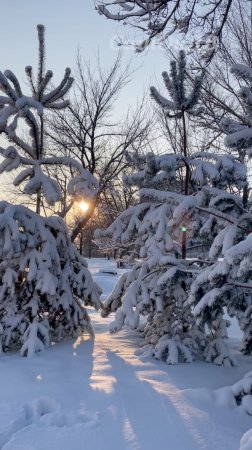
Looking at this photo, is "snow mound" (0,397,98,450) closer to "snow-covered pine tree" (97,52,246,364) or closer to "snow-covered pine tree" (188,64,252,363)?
"snow-covered pine tree" (188,64,252,363)

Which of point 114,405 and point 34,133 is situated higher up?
point 34,133

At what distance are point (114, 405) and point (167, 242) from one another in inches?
106

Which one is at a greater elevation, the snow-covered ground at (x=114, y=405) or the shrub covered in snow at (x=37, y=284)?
the shrub covered in snow at (x=37, y=284)

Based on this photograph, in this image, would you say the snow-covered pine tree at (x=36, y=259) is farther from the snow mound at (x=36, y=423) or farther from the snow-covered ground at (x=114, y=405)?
the snow mound at (x=36, y=423)

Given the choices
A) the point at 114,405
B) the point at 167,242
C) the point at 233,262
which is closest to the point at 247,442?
the point at 233,262

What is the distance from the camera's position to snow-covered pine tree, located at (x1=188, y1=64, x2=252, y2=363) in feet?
11.1

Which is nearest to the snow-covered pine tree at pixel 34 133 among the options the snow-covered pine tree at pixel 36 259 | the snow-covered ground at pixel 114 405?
the snow-covered pine tree at pixel 36 259

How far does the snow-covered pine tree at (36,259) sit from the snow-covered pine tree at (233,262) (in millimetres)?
2571

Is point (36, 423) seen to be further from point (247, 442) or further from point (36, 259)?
point (36, 259)

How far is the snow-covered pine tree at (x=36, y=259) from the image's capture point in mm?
6316

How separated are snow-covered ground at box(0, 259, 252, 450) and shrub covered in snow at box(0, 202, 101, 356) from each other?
1.44 ft

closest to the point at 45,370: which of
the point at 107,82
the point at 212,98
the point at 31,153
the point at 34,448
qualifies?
the point at 34,448

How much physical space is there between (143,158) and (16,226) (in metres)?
2.24

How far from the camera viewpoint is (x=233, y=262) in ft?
11.1
